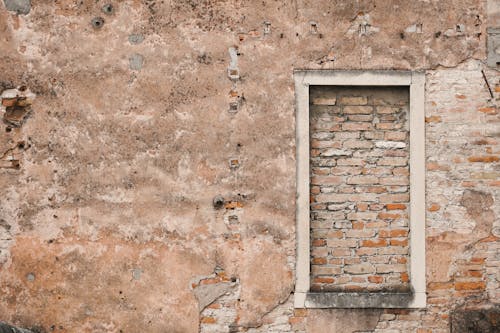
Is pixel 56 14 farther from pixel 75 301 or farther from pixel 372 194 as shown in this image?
pixel 372 194

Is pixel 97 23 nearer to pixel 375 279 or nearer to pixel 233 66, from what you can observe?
pixel 233 66

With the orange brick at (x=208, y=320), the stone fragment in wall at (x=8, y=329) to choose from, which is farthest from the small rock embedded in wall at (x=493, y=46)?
the stone fragment in wall at (x=8, y=329)

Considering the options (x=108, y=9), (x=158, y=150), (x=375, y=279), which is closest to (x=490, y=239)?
(x=375, y=279)

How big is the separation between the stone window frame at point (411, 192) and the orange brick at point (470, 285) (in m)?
0.27

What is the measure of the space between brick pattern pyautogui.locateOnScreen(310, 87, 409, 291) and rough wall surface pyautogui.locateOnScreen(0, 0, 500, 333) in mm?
244

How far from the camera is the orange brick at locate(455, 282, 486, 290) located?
4.79 metres

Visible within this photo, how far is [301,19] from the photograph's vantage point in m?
4.78

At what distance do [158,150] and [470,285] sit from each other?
2663mm

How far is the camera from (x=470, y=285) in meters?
4.80

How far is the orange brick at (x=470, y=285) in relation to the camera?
4793mm

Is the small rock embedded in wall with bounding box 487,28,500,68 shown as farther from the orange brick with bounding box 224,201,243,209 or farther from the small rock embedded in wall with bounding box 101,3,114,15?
the small rock embedded in wall with bounding box 101,3,114,15

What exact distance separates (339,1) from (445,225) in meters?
1.94

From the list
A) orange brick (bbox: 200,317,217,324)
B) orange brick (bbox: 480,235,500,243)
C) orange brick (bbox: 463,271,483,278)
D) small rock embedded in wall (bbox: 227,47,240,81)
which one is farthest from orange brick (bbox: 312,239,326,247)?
small rock embedded in wall (bbox: 227,47,240,81)

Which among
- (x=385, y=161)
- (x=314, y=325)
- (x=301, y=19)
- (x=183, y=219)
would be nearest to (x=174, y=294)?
(x=183, y=219)
